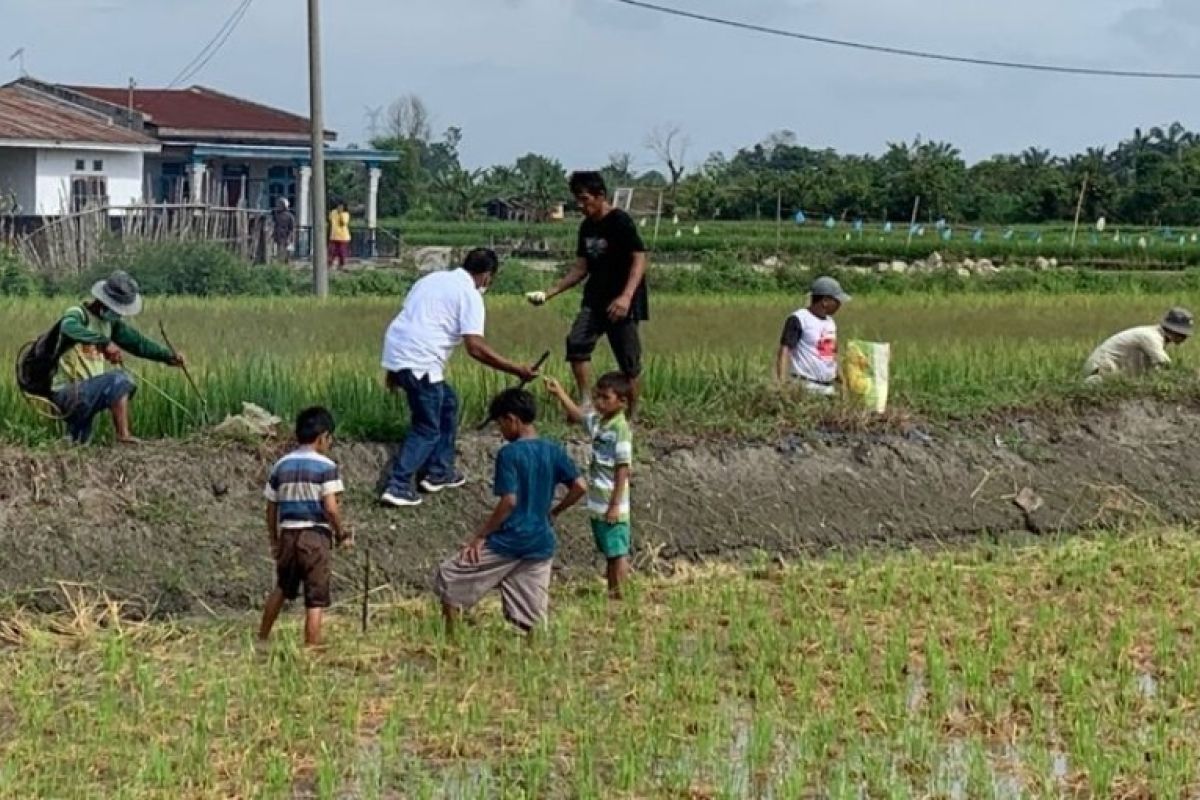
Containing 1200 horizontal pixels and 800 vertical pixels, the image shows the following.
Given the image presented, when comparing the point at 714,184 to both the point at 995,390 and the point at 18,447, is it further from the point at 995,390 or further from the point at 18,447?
the point at 18,447

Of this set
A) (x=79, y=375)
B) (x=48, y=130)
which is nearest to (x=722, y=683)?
(x=79, y=375)

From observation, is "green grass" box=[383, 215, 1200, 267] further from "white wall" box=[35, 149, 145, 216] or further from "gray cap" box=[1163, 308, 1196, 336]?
"gray cap" box=[1163, 308, 1196, 336]

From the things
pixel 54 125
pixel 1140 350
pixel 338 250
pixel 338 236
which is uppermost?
pixel 54 125

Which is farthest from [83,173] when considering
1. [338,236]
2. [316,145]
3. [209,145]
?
[316,145]

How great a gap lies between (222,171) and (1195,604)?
30940 mm

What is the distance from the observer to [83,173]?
32344 millimetres

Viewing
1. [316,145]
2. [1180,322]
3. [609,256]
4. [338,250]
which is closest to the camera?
[609,256]

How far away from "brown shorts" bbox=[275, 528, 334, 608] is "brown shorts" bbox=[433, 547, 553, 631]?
0.47 meters

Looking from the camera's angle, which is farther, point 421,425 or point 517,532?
point 421,425

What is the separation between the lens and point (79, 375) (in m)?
9.30

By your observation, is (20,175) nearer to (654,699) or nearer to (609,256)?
(609,256)

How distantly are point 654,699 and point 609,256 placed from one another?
3.69 metres

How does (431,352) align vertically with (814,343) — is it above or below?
above

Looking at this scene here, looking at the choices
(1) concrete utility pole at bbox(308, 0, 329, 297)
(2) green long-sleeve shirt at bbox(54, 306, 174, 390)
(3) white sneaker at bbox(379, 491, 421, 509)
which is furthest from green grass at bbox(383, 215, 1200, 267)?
(2) green long-sleeve shirt at bbox(54, 306, 174, 390)
